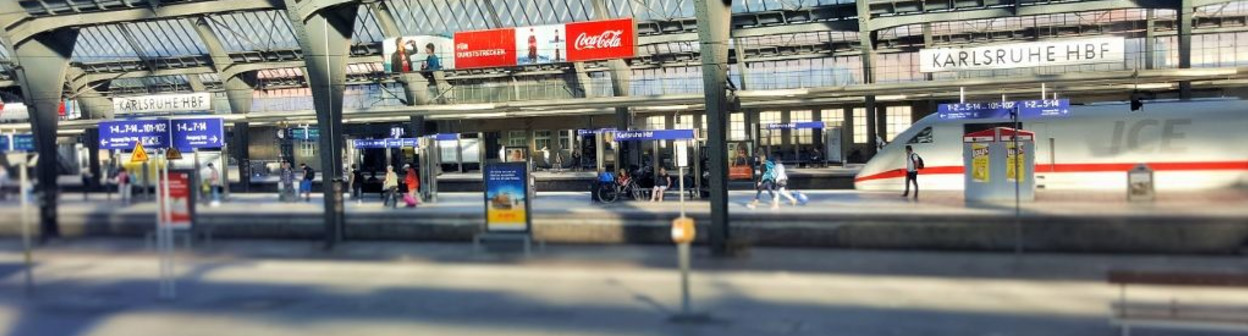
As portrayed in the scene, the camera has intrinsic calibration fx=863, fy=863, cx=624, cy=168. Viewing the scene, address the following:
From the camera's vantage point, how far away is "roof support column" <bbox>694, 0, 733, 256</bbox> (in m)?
15.3

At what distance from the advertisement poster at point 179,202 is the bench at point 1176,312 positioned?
1227 cm

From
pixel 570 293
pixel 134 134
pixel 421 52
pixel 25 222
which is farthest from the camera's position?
pixel 421 52

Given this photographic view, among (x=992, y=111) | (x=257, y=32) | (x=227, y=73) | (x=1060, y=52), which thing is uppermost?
(x=257, y=32)

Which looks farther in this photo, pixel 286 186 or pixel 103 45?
pixel 103 45

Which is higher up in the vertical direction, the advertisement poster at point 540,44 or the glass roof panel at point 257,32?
the glass roof panel at point 257,32

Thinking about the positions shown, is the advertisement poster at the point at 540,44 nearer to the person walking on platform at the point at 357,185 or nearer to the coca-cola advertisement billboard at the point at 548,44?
the coca-cola advertisement billboard at the point at 548,44

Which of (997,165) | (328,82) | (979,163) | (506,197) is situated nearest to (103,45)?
(328,82)

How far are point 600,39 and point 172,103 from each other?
14678 millimetres

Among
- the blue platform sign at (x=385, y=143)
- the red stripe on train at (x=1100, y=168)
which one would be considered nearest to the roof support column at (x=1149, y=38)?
the red stripe on train at (x=1100, y=168)

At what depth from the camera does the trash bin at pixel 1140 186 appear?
1780cm

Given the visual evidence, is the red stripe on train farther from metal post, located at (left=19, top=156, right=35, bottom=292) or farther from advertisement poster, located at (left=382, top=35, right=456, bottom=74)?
metal post, located at (left=19, top=156, right=35, bottom=292)

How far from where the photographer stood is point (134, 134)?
20156 mm

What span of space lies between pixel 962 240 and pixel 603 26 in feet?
59.5

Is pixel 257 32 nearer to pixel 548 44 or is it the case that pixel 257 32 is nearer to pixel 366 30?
pixel 366 30
